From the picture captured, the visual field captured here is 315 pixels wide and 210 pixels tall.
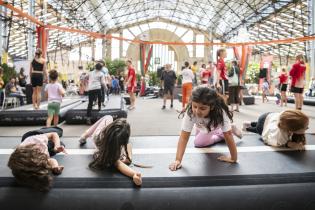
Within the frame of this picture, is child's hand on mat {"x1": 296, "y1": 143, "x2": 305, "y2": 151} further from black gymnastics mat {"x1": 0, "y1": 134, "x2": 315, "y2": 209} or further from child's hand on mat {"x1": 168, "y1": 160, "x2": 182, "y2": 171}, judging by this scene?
child's hand on mat {"x1": 168, "y1": 160, "x2": 182, "y2": 171}

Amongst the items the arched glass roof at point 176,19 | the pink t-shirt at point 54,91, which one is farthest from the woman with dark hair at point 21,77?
the arched glass roof at point 176,19

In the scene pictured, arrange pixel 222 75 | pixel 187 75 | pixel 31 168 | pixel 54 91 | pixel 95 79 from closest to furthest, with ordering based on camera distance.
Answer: pixel 31 168 → pixel 54 91 → pixel 95 79 → pixel 222 75 → pixel 187 75

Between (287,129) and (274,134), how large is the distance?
201 millimetres

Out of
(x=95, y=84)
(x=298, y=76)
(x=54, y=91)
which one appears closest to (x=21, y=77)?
(x=95, y=84)

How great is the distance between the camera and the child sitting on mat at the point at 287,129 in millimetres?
2346

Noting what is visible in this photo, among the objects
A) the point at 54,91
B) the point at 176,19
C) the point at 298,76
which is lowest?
the point at 54,91

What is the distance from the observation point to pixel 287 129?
2.41 m

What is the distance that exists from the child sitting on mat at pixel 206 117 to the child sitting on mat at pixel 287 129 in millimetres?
533

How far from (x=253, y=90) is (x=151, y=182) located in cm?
1603

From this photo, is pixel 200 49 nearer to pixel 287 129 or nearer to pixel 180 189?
pixel 287 129

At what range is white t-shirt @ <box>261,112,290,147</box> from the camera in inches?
99.7

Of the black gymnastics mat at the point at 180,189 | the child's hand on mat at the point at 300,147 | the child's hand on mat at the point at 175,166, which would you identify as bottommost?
the black gymnastics mat at the point at 180,189

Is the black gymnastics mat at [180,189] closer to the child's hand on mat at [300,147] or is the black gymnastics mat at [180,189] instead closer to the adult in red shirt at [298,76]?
the child's hand on mat at [300,147]

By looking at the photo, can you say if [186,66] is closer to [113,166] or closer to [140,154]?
[140,154]
